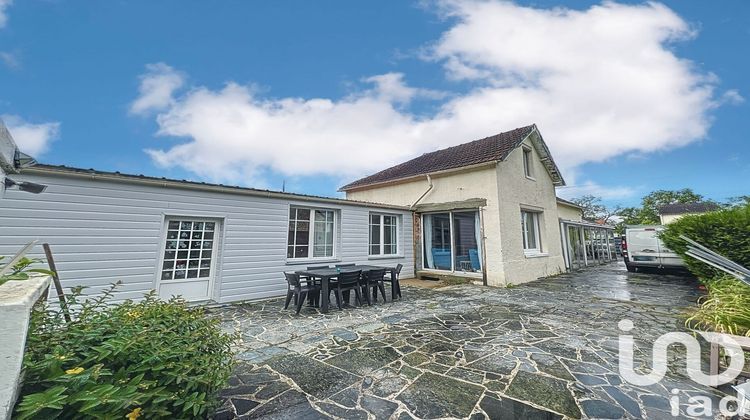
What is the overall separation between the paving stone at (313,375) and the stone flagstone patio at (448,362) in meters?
0.01

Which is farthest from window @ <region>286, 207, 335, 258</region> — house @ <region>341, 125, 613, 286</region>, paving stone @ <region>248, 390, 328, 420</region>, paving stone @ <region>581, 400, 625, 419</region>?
paving stone @ <region>581, 400, 625, 419</region>

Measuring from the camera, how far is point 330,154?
814 inches

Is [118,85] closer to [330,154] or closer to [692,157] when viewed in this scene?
[330,154]

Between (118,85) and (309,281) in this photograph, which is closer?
(309,281)

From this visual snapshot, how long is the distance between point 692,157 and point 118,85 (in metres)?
40.7

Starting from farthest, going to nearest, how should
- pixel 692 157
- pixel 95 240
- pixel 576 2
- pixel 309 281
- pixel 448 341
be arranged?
pixel 692 157 → pixel 576 2 → pixel 309 281 → pixel 95 240 → pixel 448 341

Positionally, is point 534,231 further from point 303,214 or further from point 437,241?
point 303,214

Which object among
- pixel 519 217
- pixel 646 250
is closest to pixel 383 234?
pixel 519 217

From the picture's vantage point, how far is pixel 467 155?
12.1 meters

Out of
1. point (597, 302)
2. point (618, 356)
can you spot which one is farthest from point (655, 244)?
point (618, 356)

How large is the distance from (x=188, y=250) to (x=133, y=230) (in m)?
1.16

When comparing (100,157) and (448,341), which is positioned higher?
(100,157)

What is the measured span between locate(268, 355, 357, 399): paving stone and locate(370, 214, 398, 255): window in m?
6.74

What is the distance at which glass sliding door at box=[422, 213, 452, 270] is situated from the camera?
11203 mm
